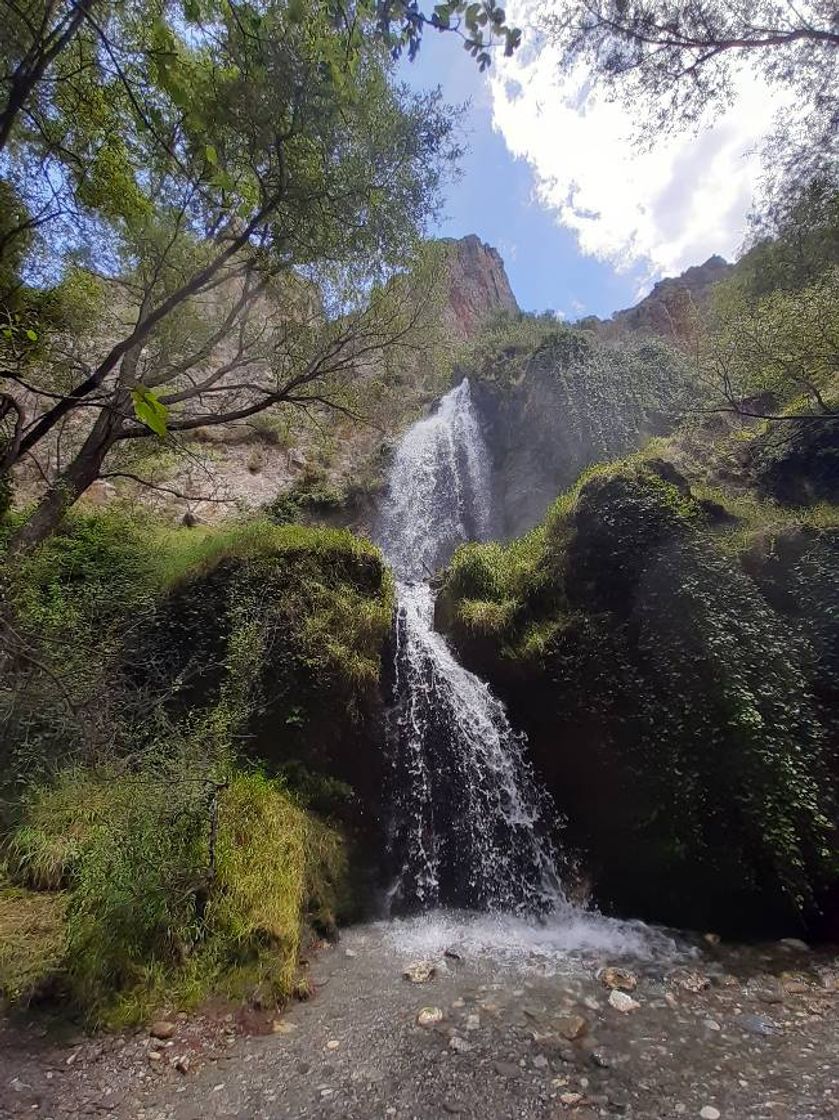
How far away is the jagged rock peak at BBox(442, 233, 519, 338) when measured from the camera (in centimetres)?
3364

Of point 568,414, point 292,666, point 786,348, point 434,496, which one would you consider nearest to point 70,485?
point 292,666

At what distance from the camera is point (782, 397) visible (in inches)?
415

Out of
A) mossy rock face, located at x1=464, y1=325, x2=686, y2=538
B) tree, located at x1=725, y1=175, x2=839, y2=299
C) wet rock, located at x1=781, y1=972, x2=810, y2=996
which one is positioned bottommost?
wet rock, located at x1=781, y1=972, x2=810, y2=996

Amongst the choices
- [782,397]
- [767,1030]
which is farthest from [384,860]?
[782,397]

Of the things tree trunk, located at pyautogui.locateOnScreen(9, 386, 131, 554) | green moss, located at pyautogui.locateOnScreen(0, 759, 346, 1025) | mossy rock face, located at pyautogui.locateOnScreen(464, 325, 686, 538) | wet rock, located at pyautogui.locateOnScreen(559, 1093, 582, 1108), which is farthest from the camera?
mossy rock face, located at pyautogui.locateOnScreen(464, 325, 686, 538)

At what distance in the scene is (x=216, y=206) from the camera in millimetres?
6113

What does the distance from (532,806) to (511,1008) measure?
3079 mm

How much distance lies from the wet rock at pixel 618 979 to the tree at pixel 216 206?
5431mm

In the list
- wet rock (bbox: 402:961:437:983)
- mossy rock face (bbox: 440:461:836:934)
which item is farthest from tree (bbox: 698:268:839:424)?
wet rock (bbox: 402:961:437:983)

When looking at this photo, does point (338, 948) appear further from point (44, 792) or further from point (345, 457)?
point (345, 457)

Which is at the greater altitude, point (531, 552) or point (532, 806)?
point (531, 552)

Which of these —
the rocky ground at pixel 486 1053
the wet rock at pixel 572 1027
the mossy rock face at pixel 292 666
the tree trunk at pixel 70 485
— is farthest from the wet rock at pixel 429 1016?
the tree trunk at pixel 70 485

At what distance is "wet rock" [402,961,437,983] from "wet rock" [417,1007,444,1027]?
0.52 metres

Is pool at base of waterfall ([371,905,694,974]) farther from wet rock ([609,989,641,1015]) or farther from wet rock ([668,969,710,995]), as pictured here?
wet rock ([609,989,641,1015])
